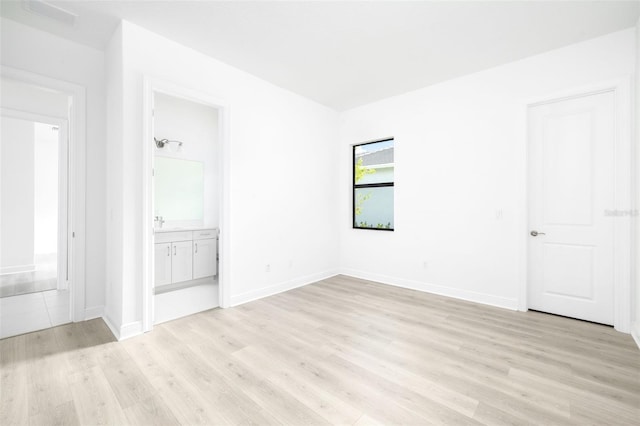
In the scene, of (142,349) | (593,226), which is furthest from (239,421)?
(593,226)

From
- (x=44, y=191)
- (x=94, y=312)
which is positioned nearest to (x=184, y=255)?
(x=94, y=312)

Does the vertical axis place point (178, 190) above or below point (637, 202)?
above

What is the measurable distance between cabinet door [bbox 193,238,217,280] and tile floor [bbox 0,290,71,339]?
1565 mm

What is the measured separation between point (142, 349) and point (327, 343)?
5.27 ft

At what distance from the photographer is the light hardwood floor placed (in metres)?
1.67

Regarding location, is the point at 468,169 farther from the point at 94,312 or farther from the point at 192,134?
the point at 94,312

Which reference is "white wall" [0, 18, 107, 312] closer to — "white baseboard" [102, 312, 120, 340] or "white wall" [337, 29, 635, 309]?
"white baseboard" [102, 312, 120, 340]

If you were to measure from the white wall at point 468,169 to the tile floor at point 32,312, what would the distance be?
Answer: 4.14 m

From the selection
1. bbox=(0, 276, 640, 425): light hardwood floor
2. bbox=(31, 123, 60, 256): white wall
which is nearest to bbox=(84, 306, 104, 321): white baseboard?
bbox=(0, 276, 640, 425): light hardwood floor

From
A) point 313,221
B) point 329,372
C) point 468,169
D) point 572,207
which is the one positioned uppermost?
point 468,169

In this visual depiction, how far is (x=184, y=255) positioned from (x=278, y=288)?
5.12 feet

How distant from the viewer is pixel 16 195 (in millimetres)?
5375

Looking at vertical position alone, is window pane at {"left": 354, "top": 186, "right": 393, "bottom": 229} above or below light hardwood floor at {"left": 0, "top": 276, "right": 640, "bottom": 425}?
above

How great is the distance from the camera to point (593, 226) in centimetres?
299
